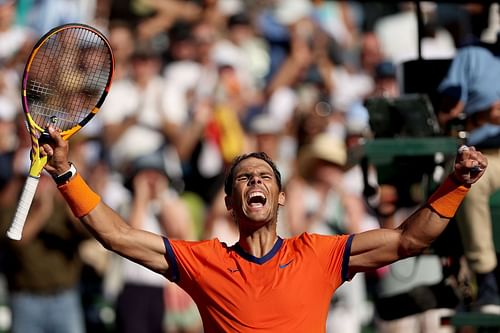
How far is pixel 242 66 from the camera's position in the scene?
45.5ft

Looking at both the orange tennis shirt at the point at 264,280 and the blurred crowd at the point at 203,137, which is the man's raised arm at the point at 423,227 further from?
the blurred crowd at the point at 203,137

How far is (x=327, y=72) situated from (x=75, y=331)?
4.43 metres

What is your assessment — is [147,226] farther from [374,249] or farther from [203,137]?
[374,249]

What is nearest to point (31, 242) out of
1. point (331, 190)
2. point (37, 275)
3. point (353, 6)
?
point (37, 275)

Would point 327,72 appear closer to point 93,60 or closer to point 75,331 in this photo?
point 75,331

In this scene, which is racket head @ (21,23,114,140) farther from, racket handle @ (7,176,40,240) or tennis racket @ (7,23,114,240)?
racket handle @ (7,176,40,240)

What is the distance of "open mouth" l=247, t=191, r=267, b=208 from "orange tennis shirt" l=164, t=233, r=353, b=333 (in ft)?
0.80

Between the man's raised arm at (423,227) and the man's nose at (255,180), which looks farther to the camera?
the man's nose at (255,180)

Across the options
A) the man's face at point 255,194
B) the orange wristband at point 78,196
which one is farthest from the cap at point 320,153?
the orange wristband at point 78,196

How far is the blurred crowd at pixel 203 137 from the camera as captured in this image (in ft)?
38.2

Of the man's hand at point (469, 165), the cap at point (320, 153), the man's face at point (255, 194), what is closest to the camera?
the man's hand at point (469, 165)

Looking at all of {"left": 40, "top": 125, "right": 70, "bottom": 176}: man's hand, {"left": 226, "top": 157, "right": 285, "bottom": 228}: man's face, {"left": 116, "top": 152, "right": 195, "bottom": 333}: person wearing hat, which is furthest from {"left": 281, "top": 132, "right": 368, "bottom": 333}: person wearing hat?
{"left": 40, "top": 125, "right": 70, "bottom": 176}: man's hand

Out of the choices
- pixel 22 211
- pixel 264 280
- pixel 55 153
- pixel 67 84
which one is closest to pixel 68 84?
pixel 67 84

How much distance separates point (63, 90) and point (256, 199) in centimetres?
135
